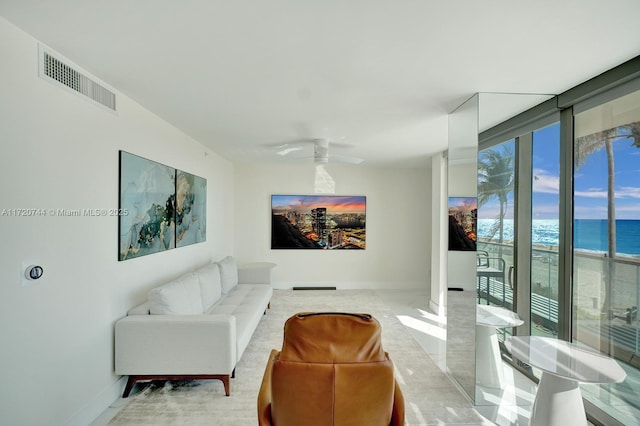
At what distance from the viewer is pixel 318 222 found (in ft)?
21.1

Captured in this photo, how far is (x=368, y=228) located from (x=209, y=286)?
12.0ft

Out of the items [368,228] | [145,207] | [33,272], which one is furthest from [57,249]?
[368,228]

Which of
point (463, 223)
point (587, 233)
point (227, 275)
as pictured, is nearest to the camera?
point (587, 233)

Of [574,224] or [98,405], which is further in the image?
[574,224]

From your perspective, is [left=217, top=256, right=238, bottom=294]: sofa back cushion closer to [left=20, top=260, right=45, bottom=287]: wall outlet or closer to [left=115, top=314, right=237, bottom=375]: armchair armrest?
[left=115, top=314, right=237, bottom=375]: armchair armrest

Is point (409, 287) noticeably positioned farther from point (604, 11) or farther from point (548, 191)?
Result: point (604, 11)

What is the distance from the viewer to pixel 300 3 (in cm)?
150

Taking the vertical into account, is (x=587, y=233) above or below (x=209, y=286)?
above

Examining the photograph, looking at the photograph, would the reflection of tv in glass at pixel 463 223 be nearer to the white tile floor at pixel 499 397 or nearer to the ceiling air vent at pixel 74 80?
the white tile floor at pixel 499 397

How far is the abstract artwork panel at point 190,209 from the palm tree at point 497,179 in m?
3.21

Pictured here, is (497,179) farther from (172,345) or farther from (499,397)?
(172,345)

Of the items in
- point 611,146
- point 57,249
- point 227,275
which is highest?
point 611,146

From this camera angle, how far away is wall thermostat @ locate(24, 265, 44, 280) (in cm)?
181

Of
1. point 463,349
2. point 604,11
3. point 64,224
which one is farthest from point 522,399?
point 64,224
